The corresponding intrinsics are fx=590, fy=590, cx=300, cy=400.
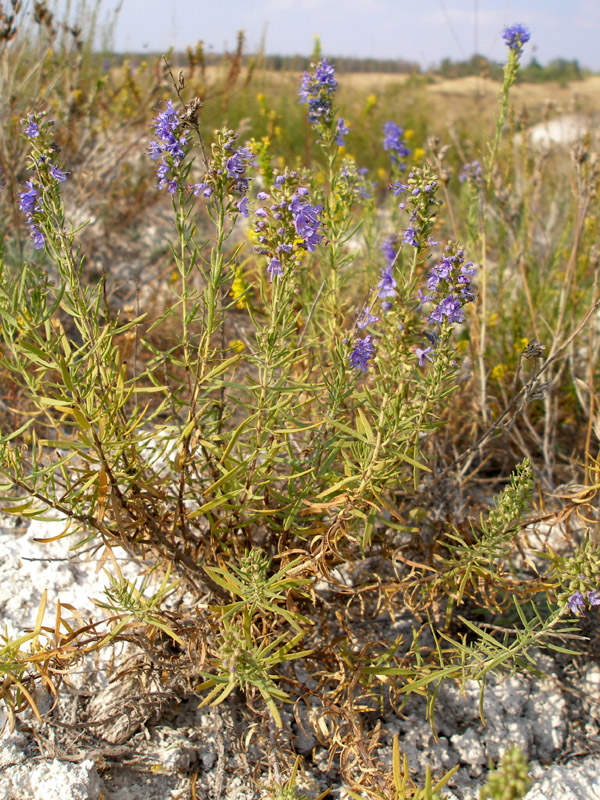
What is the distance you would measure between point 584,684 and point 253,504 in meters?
1.47

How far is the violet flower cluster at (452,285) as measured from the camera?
154cm

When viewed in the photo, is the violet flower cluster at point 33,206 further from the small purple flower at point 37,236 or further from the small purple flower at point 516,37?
the small purple flower at point 516,37

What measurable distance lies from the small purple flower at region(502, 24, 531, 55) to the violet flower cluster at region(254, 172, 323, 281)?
1774mm

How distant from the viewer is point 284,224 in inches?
62.8

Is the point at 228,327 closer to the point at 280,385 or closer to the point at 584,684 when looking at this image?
the point at 280,385

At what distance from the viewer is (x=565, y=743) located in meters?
2.09

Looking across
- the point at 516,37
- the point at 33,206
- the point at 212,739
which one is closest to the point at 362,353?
the point at 33,206

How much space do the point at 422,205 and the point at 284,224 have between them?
0.37 m

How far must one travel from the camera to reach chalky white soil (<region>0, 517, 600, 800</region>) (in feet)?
5.78

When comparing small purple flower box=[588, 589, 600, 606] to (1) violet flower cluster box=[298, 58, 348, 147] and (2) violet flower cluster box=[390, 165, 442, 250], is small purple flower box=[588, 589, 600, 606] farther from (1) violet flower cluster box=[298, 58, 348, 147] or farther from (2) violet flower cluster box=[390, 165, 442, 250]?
(1) violet flower cluster box=[298, 58, 348, 147]

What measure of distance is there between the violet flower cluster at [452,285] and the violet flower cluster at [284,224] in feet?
1.14

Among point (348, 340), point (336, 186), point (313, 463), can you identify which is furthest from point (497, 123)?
point (313, 463)

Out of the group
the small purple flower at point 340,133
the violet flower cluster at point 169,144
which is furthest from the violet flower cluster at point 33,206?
the small purple flower at point 340,133

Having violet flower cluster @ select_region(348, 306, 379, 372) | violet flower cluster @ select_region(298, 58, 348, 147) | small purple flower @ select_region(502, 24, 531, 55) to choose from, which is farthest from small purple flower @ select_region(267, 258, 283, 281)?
small purple flower @ select_region(502, 24, 531, 55)
